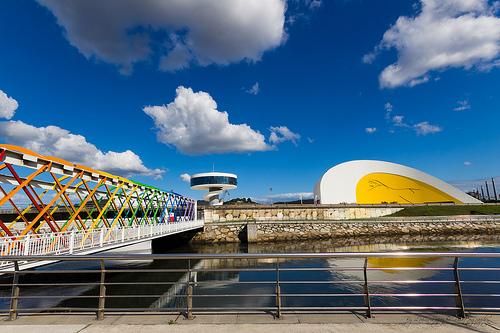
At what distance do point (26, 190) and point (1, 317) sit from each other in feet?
30.5

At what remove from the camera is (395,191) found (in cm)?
6278

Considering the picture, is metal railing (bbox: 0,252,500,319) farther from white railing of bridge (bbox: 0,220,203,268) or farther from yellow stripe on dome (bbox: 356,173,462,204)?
yellow stripe on dome (bbox: 356,173,462,204)

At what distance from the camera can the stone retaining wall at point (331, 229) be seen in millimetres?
33875

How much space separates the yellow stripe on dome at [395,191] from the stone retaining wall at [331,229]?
22826mm

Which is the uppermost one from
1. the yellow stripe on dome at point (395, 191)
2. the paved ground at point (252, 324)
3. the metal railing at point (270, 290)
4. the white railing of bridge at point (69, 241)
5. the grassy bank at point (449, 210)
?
the yellow stripe on dome at point (395, 191)

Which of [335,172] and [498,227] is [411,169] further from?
[498,227]

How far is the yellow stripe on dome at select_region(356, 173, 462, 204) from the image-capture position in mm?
61375

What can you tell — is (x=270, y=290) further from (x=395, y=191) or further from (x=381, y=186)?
(x=395, y=191)

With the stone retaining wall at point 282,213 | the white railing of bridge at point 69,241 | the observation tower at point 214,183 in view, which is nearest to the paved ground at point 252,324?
the white railing of bridge at point 69,241

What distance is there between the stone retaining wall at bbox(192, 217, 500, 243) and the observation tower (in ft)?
89.9

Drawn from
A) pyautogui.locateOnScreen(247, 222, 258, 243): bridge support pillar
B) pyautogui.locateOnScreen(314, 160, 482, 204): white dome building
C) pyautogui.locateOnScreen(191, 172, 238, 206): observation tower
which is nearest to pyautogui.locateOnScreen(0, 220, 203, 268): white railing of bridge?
pyautogui.locateOnScreen(247, 222, 258, 243): bridge support pillar

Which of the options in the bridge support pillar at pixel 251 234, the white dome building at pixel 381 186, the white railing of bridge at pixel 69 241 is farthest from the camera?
the white dome building at pixel 381 186

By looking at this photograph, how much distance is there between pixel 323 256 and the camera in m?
4.29

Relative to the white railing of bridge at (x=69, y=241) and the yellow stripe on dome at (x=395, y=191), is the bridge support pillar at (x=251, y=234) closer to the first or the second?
the white railing of bridge at (x=69, y=241)
